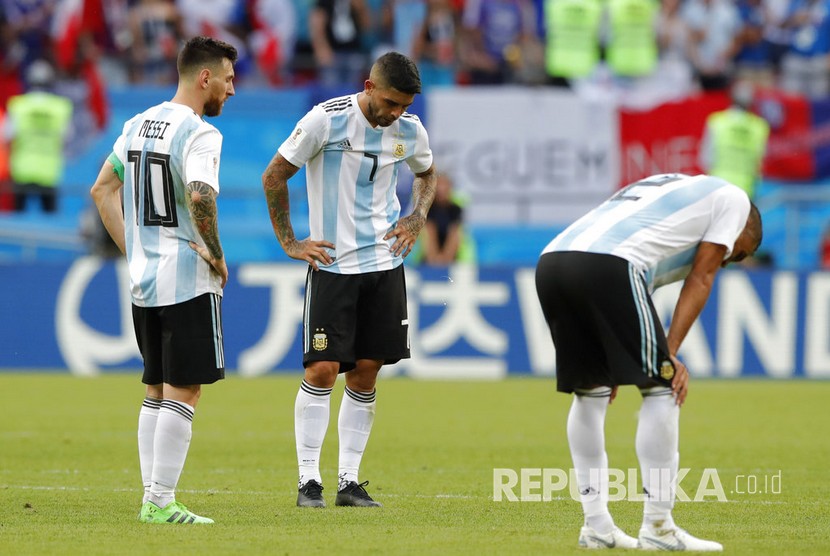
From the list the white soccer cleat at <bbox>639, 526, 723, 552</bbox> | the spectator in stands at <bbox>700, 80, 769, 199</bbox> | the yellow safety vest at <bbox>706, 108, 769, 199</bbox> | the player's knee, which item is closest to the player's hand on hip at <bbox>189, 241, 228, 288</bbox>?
the player's knee

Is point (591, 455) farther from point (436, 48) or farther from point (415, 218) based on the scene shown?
point (436, 48)

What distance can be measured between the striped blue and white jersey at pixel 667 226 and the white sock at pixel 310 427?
204cm

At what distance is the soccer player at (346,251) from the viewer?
8.05m

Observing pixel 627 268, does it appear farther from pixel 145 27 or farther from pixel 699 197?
pixel 145 27

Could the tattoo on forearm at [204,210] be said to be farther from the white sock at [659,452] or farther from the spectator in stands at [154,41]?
the spectator in stands at [154,41]

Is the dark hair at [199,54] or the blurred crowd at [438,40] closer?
the dark hair at [199,54]

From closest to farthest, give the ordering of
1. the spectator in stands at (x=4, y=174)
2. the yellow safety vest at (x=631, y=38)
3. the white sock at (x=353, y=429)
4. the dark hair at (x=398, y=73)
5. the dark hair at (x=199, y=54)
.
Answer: the dark hair at (x=199, y=54) < the dark hair at (x=398, y=73) < the white sock at (x=353, y=429) < the spectator in stands at (x=4, y=174) < the yellow safety vest at (x=631, y=38)

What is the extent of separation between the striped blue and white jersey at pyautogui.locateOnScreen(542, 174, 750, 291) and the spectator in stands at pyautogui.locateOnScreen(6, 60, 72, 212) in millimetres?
14491

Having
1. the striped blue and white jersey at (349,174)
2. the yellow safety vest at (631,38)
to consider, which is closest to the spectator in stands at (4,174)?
the yellow safety vest at (631,38)

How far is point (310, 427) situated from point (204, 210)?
5.20 feet

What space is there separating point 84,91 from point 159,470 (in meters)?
14.2

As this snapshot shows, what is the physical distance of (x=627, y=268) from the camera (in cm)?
641

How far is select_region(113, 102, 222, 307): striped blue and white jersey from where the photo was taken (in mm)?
7199

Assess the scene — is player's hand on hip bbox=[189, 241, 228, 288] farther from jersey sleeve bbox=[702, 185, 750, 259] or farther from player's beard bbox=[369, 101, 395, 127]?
jersey sleeve bbox=[702, 185, 750, 259]
